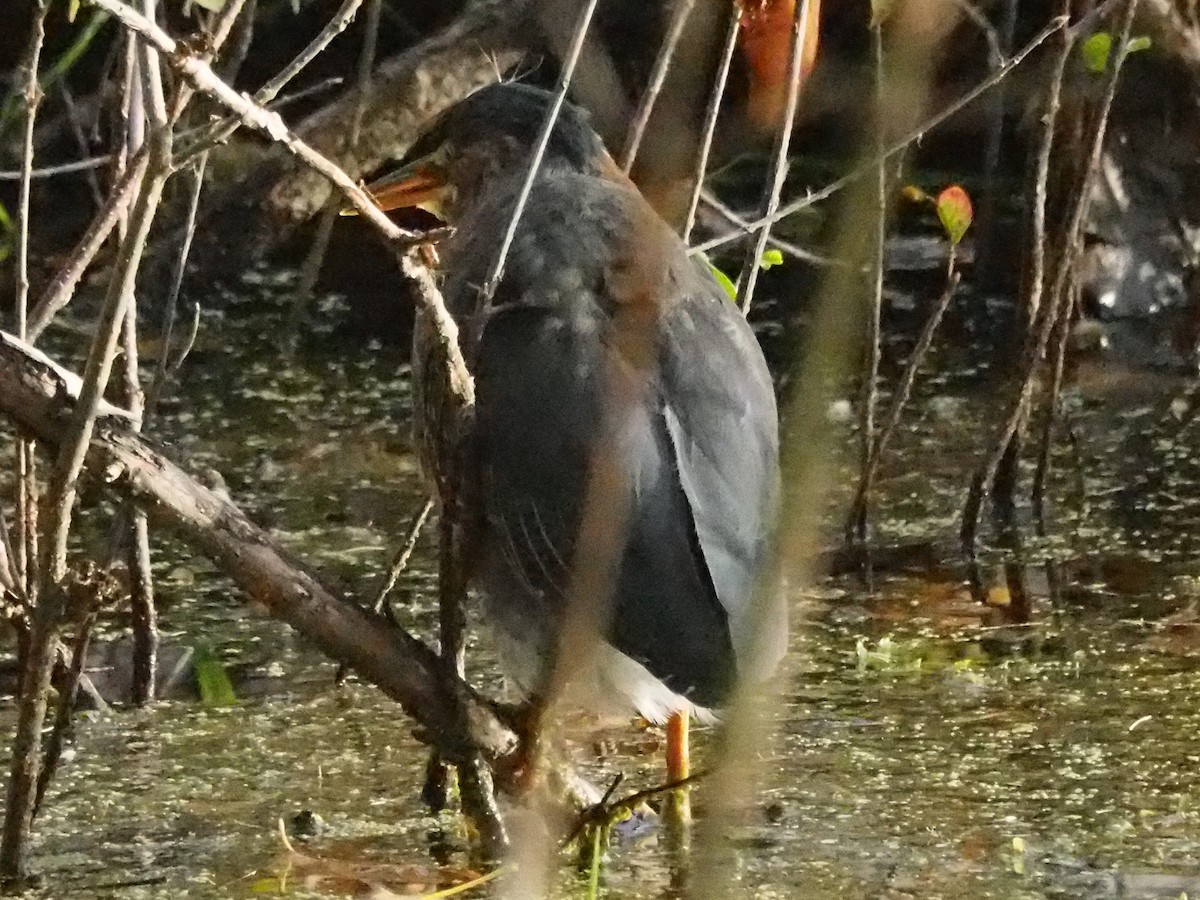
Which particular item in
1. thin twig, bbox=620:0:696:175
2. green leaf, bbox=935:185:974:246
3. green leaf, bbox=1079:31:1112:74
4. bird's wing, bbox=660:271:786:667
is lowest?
bird's wing, bbox=660:271:786:667

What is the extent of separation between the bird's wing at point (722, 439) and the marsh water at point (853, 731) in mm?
178

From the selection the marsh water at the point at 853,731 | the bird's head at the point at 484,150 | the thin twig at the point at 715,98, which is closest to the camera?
the marsh water at the point at 853,731

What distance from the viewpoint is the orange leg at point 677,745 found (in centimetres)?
257

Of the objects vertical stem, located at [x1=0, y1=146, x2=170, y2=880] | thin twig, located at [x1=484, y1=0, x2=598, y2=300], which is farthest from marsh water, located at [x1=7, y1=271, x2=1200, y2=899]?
thin twig, located at [x1=484, y1=0, x2=598, y2=300]

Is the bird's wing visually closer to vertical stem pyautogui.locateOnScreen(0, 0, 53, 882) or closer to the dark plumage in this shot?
the dark plumage

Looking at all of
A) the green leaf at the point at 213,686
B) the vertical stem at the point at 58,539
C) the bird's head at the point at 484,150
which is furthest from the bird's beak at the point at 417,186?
the vertical stem at the point at 58,539

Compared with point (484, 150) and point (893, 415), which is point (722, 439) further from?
point (893, 415)

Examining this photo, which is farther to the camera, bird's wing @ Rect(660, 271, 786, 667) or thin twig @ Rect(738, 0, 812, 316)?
thin twig @ Rect(738, 0, 812, 316)

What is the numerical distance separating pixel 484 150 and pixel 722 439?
0.87 metres

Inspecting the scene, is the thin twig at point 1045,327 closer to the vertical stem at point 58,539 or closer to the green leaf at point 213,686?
the green leaf at point 213,686

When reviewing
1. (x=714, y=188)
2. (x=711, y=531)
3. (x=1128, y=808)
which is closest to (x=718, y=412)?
(x=711, y=531)

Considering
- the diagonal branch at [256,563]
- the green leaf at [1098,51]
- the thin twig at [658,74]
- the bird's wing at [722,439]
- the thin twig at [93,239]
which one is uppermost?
the green leaf at [1098,51]

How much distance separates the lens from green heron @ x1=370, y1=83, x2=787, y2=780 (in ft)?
7.52

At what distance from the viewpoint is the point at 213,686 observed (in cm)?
286
